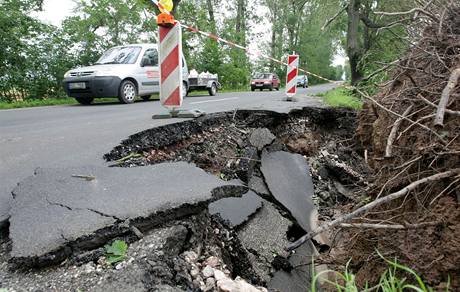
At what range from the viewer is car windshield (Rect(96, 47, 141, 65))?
995 cm

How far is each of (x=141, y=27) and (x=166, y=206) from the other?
17.3m

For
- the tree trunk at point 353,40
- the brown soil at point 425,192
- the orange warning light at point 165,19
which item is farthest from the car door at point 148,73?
the brown soil at point 425,192

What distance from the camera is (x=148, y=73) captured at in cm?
1041

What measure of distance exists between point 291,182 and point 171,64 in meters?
2.35

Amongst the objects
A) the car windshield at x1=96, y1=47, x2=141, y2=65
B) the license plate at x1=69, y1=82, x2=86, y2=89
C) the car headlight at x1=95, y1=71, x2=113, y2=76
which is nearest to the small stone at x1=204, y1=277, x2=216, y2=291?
the car headlight at x1=95, y1=71, x2=113, y2=76

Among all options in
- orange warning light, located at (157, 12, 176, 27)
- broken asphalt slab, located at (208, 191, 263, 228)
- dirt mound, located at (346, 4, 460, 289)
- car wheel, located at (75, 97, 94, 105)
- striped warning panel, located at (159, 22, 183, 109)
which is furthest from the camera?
car wheel, located at (75, 97, 94, 105)

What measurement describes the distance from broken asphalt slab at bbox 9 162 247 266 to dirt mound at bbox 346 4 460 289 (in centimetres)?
108

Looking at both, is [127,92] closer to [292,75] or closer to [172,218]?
[292,75]

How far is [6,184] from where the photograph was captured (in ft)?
8.68

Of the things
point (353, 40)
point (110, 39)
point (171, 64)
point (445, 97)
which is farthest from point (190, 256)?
point (110, 39)

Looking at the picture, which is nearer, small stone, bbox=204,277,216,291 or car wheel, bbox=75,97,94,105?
small stone, bbox=204,277,216,291

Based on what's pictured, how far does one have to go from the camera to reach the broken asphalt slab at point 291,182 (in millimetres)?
3520

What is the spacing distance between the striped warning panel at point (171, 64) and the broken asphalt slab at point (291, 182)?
5.42ft

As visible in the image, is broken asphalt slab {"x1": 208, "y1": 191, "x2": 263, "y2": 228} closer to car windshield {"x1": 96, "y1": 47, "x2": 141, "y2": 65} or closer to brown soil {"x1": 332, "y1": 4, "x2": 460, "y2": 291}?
brown soil {"x1": 332, "y1": 4, "x2": 460, "y2": 291}
